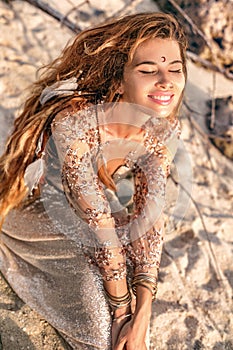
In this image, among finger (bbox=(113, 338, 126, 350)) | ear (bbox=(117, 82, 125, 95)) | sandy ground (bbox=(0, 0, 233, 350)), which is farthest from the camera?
sandy ground (bbox=(0, 0, 233, 350))

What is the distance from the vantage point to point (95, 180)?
6.11ft

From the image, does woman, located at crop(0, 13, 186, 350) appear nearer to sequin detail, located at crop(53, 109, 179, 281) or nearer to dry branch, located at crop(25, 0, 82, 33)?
sequin detail, located at crop(53, 109, 179, 281)

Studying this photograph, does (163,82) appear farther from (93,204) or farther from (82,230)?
(82,230)

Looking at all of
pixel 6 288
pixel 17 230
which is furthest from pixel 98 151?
pixel 6 288

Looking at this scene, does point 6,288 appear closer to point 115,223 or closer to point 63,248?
point 63,248

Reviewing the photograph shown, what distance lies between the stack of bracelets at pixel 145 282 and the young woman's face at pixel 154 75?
0.54 m

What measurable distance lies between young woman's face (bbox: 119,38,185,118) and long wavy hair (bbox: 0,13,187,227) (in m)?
0.03

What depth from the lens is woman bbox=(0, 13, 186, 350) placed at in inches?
70.5

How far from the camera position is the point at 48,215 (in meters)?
2.10

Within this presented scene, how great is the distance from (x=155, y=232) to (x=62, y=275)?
36cm

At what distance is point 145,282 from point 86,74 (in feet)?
2.43

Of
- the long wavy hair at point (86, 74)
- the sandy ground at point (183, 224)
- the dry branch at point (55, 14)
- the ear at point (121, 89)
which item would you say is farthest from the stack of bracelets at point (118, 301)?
the dry branch at point (55, 14)

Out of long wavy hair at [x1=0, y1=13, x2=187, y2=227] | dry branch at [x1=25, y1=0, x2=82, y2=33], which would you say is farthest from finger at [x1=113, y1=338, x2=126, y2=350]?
dry branch at [x1=25, y1=0, x2=82, y2=33]

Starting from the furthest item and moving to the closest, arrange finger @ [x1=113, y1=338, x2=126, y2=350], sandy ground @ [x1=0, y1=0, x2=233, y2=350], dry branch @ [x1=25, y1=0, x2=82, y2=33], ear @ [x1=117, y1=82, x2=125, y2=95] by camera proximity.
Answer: dry branch @ [x1=25, y1=0, x2=82, y2=33]
sandy ground @ [x1=0, y1=0, x2=233, y2=350]
ear @ [x1=117, y1=82, x2=125, y2=95]
finger @ [x1=113, y1=338, x2=126, y2=350]
